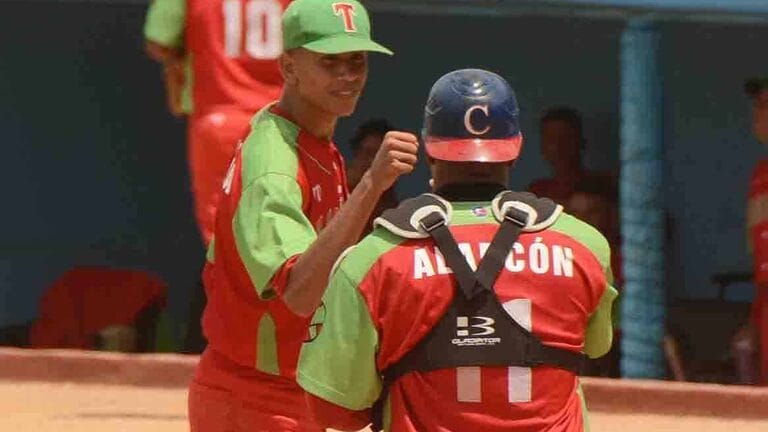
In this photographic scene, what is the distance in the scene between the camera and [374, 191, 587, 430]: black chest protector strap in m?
3.37

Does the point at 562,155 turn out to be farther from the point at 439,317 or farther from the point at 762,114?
the point at 439,317

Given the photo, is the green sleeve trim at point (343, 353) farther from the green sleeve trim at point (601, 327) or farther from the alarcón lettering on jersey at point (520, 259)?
the green sleeve trim at point (601, 327)

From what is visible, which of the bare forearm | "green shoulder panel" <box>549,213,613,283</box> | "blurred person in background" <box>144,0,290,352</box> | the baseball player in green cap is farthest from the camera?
"blurred person in background" <box>144,0,290,352</box>

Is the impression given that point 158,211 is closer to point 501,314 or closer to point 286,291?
point 286,291

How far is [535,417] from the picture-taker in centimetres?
342

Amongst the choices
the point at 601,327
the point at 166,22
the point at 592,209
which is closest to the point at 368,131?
the point at 592,209

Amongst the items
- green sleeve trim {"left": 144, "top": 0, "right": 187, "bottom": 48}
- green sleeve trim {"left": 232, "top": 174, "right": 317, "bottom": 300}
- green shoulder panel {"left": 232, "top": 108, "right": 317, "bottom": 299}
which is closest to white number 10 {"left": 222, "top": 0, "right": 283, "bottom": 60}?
green sleeve trim {"left": 144, "top": 0, "right": 187, "bottom": 48}

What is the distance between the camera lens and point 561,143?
894 centimetres

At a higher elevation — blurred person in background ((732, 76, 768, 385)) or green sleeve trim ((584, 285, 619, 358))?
green sleeve trim ((584, 285, 619, 358))

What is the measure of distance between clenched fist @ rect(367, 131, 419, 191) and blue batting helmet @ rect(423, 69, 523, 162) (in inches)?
7.2

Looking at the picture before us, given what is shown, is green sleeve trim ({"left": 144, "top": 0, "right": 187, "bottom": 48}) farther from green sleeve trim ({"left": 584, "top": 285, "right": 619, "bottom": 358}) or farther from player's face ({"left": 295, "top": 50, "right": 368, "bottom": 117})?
green sleeve trim ({"left": 584, "top": 285, "right": 619, "bottom": 358})

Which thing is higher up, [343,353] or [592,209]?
[343,353]

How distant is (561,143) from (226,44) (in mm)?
2300

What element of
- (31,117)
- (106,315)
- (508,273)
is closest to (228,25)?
(106,315)
